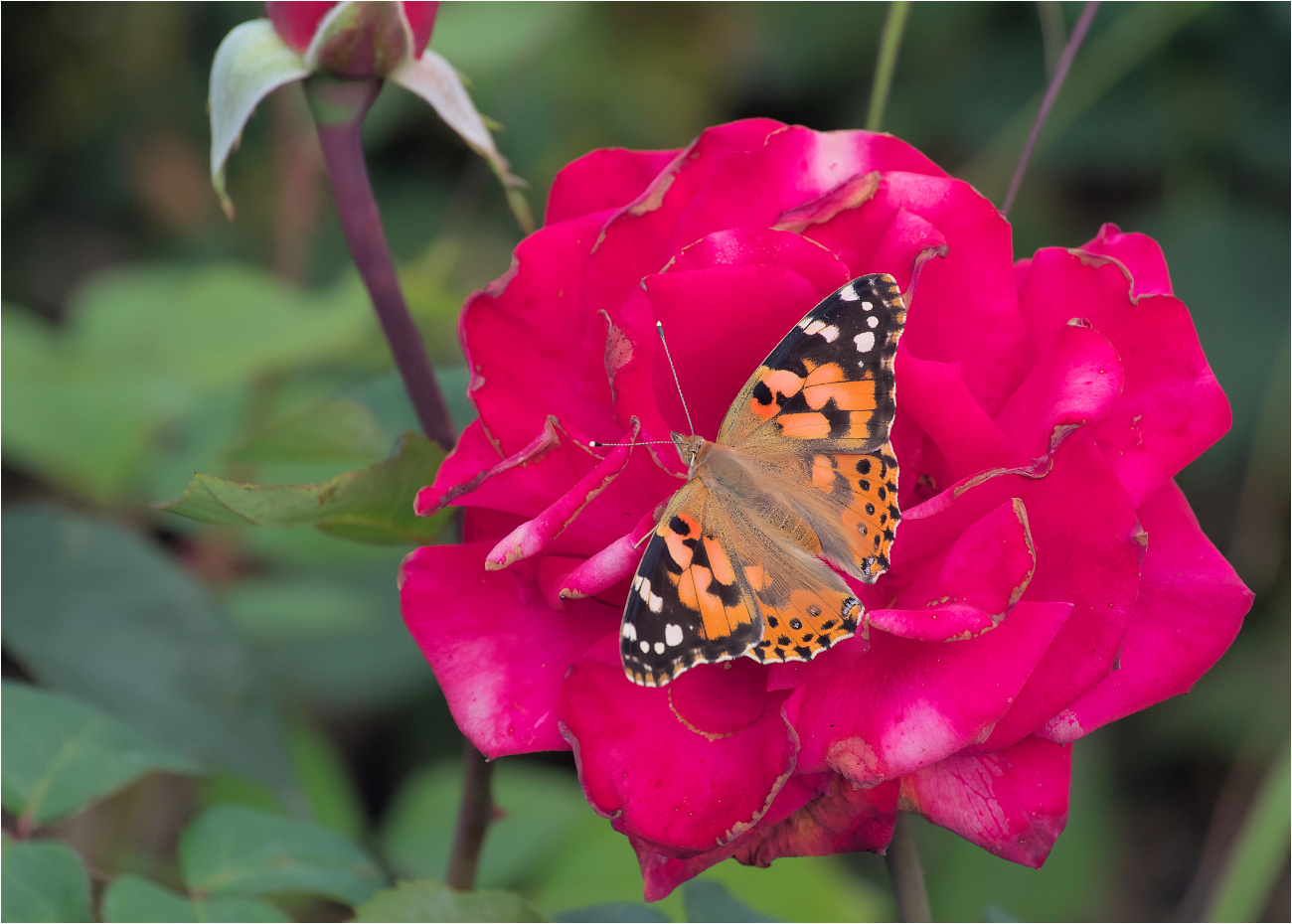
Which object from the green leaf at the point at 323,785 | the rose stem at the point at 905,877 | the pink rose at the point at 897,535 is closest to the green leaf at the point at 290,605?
the green leaf at the point at 323,785

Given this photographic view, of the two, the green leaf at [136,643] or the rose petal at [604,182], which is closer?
the rose petal at [604,182]

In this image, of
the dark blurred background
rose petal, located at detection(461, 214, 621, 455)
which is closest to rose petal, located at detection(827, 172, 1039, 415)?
rose petal, located at detection(461, 214, 621, 455)

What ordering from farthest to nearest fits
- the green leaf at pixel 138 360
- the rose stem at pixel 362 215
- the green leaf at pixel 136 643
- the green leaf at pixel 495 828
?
the green leaf at pixel 138 360 → the green leaf at pixel 495 828 → the green leaf at pixel 136 643 → the rose stem at pixel 362 215

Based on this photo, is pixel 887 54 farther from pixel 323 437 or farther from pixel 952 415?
pixel 323 437

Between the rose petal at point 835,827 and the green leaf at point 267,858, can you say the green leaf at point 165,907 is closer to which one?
the green leaf at point 267,858

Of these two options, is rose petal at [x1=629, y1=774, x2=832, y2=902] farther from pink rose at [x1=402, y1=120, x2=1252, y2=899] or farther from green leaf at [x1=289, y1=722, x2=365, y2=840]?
green leaf at [x1=289, y1=722, x2=365, y2=840]

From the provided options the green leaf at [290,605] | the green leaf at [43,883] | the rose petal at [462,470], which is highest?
the rose petal at [462,470]
